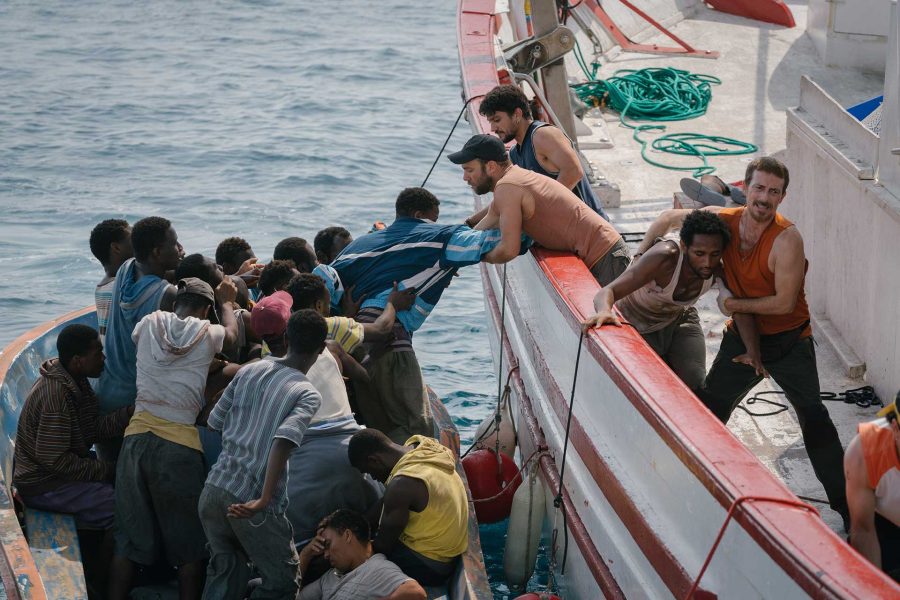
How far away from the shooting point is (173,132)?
60.8 feet

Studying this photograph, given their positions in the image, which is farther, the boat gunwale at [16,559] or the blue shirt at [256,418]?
the boat gunwale at [16,559]

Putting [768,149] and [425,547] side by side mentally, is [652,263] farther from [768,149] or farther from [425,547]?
[768,149]

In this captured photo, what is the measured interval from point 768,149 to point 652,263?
5505 mm

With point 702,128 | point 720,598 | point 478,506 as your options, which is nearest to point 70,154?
point 702,128

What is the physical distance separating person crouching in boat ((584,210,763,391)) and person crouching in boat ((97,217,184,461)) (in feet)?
6.73

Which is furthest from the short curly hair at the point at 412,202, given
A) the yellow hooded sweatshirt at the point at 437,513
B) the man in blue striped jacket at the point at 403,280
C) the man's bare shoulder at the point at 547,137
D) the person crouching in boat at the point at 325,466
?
the yellow hooded sweatshirt at the point at 437,513

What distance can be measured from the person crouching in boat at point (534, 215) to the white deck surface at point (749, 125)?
3.61 feet

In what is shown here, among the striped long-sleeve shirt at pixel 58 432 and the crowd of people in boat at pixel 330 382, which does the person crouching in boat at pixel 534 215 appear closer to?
the crowd of people in boat at pixel 330 382

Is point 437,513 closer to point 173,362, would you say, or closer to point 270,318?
point 270,318

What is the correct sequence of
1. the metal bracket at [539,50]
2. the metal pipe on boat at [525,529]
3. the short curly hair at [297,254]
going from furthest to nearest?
the metal bracket at [539,50] < the short curly hair at [297,254] < the metal pipe on boat at [525,529]

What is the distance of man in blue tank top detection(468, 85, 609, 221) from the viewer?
223 inches

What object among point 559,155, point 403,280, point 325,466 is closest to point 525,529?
point 325,466

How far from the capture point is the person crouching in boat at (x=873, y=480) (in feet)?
11.3

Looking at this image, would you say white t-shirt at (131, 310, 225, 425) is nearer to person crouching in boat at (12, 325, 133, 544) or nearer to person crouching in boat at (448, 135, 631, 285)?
person crouching in boat at (12, 325, 133, 544)
